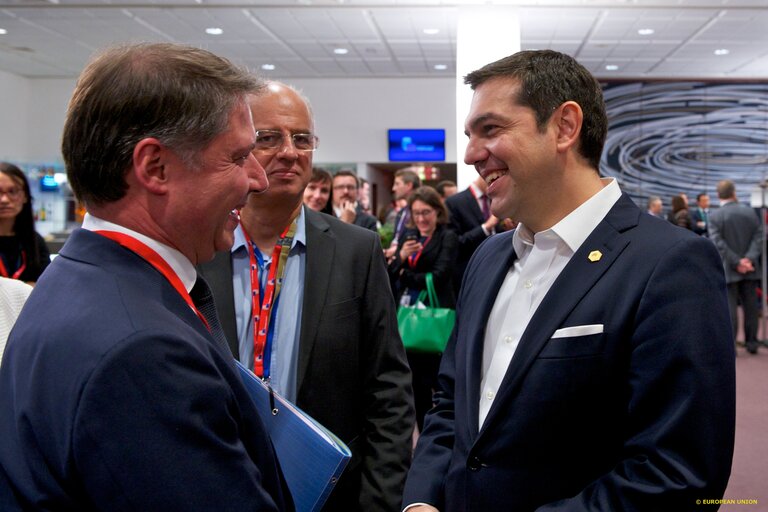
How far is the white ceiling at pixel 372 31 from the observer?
822 centimetres

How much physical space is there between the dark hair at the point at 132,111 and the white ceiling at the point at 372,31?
24.0 ft

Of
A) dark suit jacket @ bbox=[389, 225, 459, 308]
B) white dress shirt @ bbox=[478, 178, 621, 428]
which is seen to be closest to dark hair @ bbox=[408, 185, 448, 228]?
dark suit jacket @ bbox=[389, 225, 459, 308]

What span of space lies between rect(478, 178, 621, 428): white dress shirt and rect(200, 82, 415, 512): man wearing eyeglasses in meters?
0.37

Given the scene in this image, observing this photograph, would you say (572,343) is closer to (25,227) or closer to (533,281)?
(533,281)

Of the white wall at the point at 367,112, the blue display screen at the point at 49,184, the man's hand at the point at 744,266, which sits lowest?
the man's hand at the point at 744,266

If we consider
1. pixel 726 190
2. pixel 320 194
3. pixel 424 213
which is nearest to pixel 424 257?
pixel 424 213

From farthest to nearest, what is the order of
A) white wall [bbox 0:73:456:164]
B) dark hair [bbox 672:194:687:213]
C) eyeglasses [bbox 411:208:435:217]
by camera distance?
1. white wall [bbox 0:73:456:164]
2. dark hair [bbox 672:194:687:213]
3. eyeglasses [bbox 411:208:435:217]

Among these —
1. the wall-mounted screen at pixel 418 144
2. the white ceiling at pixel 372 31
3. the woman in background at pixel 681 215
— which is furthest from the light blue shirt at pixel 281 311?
the wall-mounted screen at pixel 418 144

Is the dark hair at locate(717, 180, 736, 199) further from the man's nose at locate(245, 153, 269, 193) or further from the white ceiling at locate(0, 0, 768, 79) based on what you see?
the man's nose at locate(245, 153, 269, 193)

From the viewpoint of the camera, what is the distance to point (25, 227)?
356 cm

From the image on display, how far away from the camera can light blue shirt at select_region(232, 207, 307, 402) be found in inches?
66.6

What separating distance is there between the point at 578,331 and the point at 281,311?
0.74 meters

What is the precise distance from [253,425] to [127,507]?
0.20m

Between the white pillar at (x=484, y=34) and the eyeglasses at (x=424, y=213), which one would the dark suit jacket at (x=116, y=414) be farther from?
the white pillar at (x=484, y=34)
